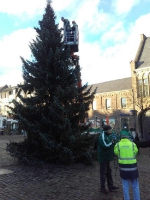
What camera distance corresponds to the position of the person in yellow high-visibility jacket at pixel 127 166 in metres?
4.54

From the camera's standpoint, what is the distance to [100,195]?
5.58m

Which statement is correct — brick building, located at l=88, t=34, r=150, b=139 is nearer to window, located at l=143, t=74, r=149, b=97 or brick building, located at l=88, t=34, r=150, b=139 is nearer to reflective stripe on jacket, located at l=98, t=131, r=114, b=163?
window, located at l=143, t=74, r=149, b=97

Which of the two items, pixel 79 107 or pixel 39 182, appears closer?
pixel 39 182

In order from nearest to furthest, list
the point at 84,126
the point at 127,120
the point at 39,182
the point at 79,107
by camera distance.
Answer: the point at 39,182, the point at 79,107, the point at 84,126, the point at 127,120

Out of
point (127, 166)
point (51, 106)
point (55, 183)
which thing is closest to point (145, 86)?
point (51, 106)

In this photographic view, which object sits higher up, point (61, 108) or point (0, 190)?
point (61, 108)

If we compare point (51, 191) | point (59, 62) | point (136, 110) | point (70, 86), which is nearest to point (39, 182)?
point (51, 191)

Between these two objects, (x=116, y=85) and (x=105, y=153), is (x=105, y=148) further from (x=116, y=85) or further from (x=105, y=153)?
(x=116, y=85)

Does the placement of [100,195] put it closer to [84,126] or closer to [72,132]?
[72,132]

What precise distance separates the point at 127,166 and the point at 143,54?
32.6 meters

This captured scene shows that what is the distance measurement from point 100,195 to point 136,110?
92.1 ft

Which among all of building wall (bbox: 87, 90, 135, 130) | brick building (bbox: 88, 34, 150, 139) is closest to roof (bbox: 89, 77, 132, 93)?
brick building (bbox: 88, 34, 150, 139)

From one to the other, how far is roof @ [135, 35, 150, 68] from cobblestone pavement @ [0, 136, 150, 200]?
26350 mm

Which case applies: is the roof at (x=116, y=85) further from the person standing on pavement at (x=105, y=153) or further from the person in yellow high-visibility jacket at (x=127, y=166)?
the person in yellow high-visibility jacket at (x=127, y=166)
